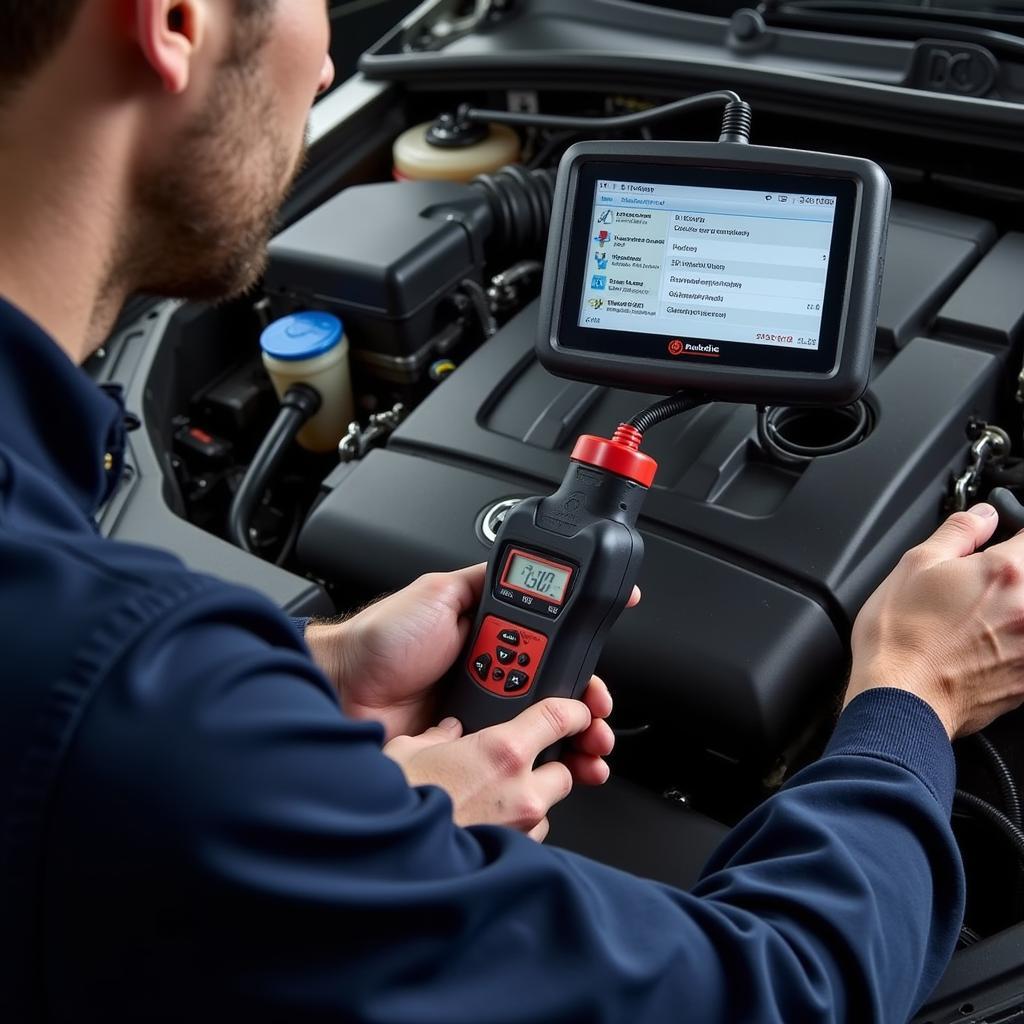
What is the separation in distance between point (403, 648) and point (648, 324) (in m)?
0.33

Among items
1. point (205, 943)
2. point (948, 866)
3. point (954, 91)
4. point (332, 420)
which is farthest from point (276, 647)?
point (954, 91)

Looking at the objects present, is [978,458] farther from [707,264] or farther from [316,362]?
[316,362]

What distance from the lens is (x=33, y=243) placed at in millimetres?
604

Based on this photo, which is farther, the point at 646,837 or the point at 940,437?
the point at 940,437

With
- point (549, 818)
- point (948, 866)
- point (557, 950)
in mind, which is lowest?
point (549, 818)

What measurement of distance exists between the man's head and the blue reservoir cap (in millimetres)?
511

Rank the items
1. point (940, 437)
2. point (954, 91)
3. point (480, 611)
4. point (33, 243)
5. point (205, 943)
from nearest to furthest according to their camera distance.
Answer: point (205, 943)
point (33, 243)
point (480, 611)
point (940, 437)
point (954, 91)

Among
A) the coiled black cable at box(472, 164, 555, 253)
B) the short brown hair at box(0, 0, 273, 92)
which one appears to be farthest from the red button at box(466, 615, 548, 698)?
the coiled black cable at box(472, 164, 555, 253)

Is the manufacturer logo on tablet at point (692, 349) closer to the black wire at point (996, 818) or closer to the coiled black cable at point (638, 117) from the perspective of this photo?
the coiled black cable at point (638, 117)

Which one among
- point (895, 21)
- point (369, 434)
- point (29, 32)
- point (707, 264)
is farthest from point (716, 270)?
point (895, 21)

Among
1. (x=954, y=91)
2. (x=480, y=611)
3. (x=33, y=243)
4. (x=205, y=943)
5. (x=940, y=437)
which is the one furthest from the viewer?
(x=954, y=91)

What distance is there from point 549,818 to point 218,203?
507mm

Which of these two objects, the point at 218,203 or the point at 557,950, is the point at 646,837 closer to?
the point at 557,950

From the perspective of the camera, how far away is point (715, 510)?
1013mm
